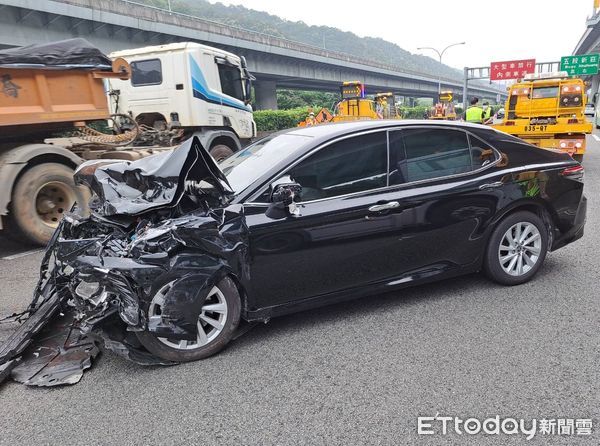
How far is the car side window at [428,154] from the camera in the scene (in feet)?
12.2

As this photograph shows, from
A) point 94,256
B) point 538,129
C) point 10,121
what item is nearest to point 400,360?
point 94,256

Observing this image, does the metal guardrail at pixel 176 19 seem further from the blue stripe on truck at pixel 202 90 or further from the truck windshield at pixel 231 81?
the blue stripe on truck at pixel 202 90

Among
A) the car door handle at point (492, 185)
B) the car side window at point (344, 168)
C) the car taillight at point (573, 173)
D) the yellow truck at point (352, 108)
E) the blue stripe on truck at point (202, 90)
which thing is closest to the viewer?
the car side window at point (344, 168)

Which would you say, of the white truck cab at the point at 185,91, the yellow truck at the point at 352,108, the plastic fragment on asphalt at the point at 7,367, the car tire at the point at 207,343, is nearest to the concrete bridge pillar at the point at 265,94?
the yellow truck at the point at 352,108

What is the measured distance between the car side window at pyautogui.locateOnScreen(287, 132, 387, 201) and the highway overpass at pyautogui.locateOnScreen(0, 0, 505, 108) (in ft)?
59.1

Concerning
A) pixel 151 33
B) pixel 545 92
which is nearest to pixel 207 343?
pixel 545 92

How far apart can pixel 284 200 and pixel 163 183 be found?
2.81 ft

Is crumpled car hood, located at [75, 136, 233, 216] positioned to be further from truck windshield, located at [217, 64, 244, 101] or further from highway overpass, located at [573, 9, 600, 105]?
highway overpass, located at [573, 9, 600, 105]

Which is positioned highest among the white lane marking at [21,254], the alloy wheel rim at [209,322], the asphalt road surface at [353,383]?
the alloy wheel rim at [209,322]

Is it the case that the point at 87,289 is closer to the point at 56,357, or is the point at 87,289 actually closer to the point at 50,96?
the point at 56,357

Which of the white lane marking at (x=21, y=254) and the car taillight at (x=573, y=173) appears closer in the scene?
the car taillight at (x=573, y=173)

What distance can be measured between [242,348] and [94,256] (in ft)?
3.92

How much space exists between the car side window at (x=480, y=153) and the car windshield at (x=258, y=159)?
1.52 metres

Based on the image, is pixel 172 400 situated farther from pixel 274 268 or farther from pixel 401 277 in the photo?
pixel 401 277
